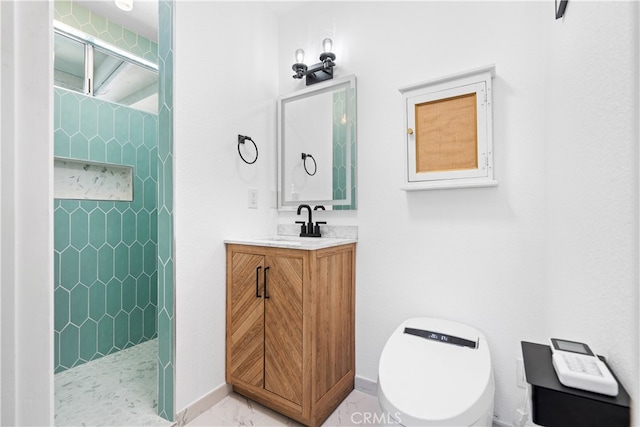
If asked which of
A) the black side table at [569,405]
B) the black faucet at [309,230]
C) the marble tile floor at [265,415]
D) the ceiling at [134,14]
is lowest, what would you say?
the marble tile floor at [265,415]

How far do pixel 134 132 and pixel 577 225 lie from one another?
264cm

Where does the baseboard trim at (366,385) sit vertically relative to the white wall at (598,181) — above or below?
below

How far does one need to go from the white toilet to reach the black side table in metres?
0.47

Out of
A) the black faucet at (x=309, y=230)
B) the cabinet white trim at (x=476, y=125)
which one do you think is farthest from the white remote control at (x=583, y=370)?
the black faucet at (x=309, y=230)

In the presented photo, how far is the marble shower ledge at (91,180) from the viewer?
1968mm

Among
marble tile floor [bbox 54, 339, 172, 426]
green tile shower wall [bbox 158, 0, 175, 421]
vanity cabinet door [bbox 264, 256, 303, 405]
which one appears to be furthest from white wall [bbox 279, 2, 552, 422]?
marble tile floor [bbox 54, 339, 172, 426]

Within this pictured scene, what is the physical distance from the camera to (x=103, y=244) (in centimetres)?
212

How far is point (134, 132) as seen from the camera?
224 cm

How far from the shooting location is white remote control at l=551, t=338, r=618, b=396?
47 cm

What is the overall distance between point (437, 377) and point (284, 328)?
28.7 inches

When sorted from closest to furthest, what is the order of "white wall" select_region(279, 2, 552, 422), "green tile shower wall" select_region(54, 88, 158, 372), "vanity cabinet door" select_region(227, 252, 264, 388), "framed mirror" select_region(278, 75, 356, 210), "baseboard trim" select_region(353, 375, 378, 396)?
1. "white wall" select_region(279, 2, 552, 422)
2. "vanity cabinet door" select_region(227, 252, 264, 388)
3. "baseboard trim" select_region(353, 375, 378, 396)
4. "framed mirror" select_region(278, 75, 356, 210)
5. "green tile shower wall" select_region(54, 88, 158, 372)

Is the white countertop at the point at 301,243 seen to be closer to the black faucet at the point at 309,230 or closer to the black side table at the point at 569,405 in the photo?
the black faucet at the point at 309,230

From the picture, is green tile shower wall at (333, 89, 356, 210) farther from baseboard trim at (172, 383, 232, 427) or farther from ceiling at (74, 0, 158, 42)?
ceiling at (74, 0, 158, 42)

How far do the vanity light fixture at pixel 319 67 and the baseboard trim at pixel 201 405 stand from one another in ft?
6.42
